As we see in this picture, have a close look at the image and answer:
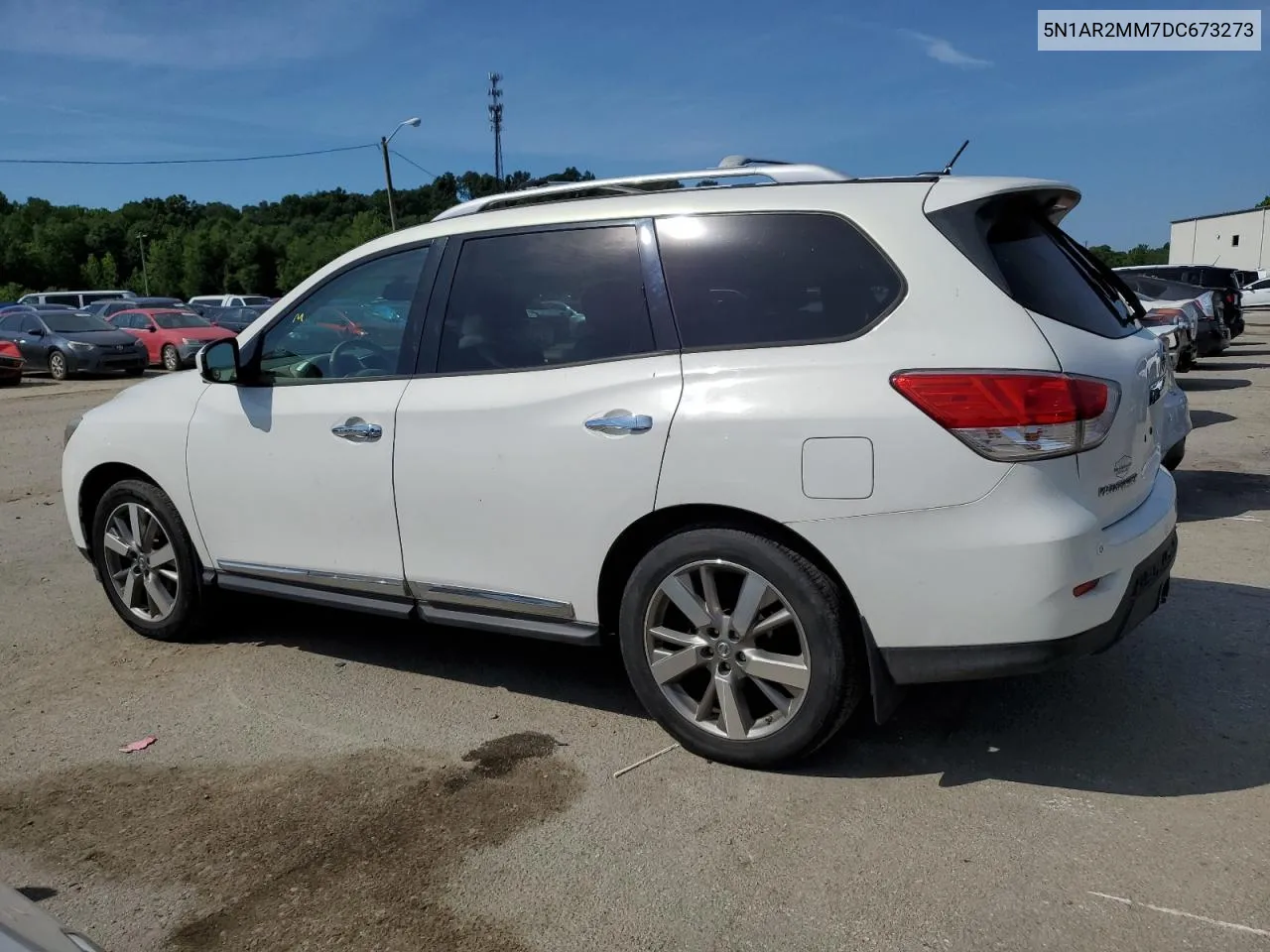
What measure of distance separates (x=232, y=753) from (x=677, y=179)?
2.67 m

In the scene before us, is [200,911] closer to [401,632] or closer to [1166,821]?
[401,632]

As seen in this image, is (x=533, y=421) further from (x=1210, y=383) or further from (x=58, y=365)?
(x=58, y=365)

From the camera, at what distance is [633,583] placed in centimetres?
366

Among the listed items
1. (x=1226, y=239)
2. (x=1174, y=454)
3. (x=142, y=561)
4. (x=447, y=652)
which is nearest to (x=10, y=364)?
(x=142, y=561)

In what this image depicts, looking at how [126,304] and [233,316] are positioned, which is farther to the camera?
[126,304]

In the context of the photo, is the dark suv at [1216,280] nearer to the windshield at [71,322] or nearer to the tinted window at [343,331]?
the tinted window at [343,331]

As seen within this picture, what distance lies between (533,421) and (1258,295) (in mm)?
43971

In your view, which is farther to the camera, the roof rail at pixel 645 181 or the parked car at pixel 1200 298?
the parked car at pixel 1200 298

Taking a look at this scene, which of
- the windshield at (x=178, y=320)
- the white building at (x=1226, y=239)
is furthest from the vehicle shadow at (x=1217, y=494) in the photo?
the white building at (x=1226, y=239)

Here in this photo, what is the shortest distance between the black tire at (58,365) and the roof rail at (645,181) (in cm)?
2146

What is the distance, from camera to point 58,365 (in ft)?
75.4

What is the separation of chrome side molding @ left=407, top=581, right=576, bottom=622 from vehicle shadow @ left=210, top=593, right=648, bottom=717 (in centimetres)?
53

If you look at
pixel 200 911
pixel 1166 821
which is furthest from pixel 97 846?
pixel 1166 821

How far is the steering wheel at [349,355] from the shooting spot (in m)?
4.30
